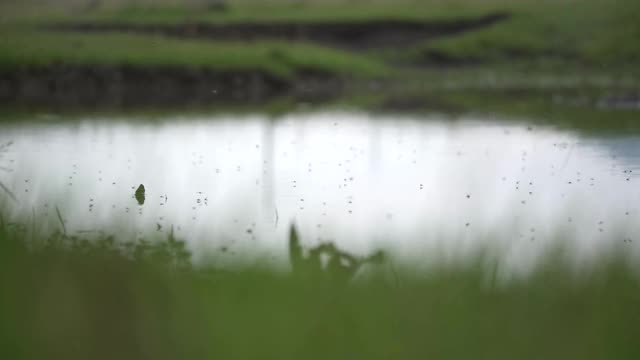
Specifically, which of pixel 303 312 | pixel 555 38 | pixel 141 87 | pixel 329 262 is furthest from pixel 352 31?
pixel 303 312

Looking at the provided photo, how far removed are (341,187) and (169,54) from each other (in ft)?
56.1

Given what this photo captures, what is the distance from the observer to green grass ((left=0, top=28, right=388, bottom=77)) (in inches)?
525

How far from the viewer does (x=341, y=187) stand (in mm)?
7699

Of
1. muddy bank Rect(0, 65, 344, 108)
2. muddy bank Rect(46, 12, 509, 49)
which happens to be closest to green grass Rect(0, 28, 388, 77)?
→ muddy bank Rect(0, 65, 344, 108)

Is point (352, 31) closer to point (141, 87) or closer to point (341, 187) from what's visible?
point (141, 87)

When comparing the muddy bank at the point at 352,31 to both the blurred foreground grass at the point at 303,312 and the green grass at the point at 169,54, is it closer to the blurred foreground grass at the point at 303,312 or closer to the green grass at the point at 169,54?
the green grass at the point at 169,54

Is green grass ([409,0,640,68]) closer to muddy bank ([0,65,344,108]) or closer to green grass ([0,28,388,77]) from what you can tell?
green grass ([0,28,388,77])

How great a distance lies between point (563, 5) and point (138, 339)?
1121 inches

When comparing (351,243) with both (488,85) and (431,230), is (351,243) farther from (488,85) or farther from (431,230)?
(488,85)

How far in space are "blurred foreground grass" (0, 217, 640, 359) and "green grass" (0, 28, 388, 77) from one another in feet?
23.4

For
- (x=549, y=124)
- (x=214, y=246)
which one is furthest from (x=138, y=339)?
(x=549, y=124)

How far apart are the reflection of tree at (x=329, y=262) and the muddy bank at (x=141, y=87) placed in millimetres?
13217

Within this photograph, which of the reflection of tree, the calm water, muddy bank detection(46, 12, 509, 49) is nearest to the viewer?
the reflection of tree

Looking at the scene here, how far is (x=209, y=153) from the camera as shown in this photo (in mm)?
10461
